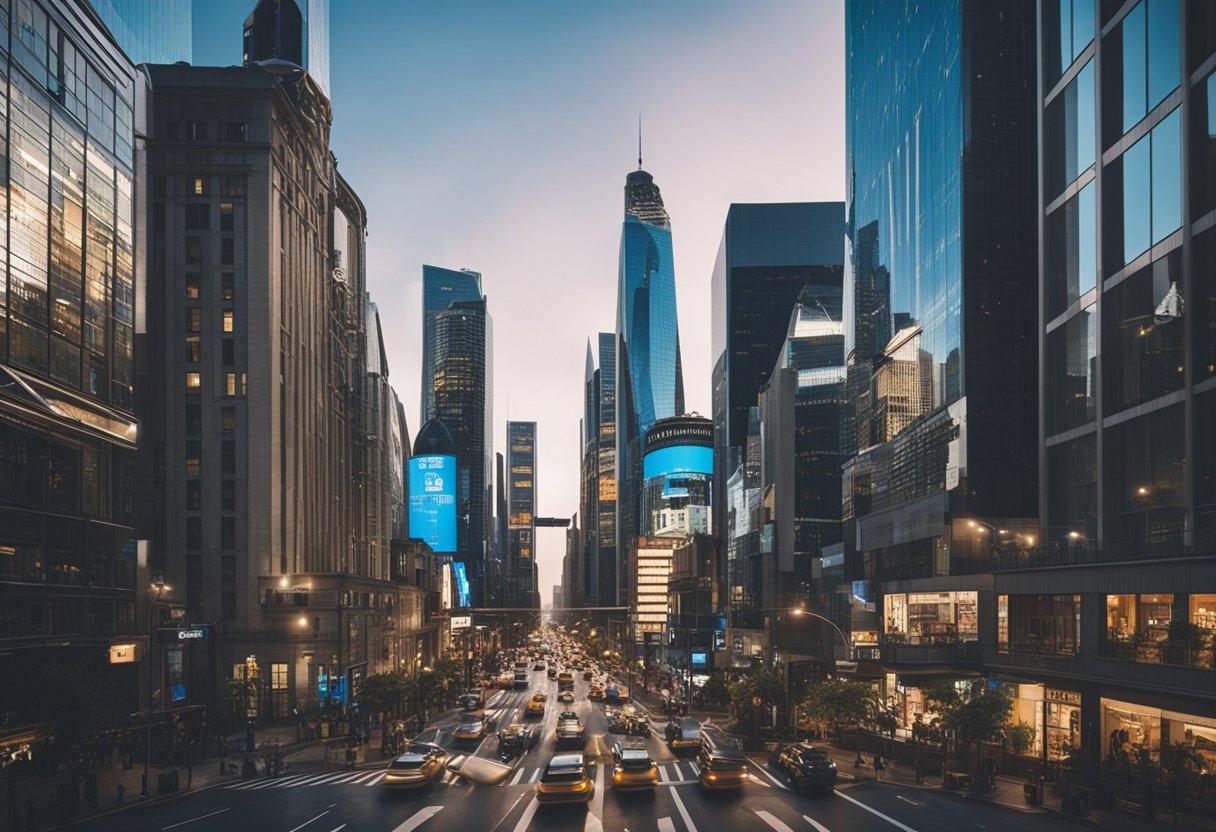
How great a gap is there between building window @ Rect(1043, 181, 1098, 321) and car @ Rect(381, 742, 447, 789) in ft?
138

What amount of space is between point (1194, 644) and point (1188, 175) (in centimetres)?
2126

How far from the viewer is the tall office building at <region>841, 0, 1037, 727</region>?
70.1 metres

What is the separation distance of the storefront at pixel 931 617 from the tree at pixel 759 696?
9.70m

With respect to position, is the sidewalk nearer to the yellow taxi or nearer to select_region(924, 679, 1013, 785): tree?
the yellow taxi

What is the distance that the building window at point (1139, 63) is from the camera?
48094 mm

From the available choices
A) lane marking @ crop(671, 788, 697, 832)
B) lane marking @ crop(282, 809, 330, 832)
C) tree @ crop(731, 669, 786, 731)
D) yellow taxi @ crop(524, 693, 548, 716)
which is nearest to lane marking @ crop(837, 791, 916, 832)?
lane marking @ crop(671, 788, 697, 832)

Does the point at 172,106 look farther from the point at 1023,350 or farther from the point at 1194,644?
the point at 1194,644

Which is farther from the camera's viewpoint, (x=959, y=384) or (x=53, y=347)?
(x=959, y=384)

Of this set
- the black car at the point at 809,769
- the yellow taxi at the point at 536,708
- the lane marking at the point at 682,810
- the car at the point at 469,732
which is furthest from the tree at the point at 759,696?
the lane marking at the point at 682,810

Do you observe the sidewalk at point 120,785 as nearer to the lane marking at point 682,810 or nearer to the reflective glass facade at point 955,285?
the lane marking at point 682,810

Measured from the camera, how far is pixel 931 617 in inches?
2800

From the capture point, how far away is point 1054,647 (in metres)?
49.9

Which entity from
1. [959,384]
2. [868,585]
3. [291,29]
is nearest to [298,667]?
[868,585]

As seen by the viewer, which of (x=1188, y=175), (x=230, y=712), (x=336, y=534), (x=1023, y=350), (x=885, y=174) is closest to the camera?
(x=1188, y=175)
